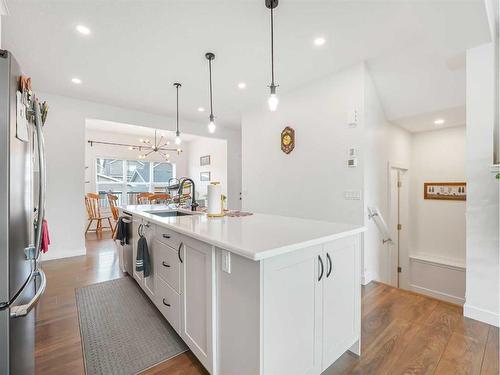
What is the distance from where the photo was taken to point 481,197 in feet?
6.95

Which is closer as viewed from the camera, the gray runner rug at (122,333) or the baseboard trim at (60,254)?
the gray runner rug at (122,333)

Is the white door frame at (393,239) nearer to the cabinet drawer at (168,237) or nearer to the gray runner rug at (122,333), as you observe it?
the cabinet drawer at (168,237)

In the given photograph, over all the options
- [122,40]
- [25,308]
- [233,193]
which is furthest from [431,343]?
[233,193]

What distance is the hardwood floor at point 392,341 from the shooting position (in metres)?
1.55

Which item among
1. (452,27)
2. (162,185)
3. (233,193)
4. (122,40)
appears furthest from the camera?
(162,185)

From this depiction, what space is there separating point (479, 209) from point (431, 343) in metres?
1.25

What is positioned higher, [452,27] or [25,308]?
[452,27]

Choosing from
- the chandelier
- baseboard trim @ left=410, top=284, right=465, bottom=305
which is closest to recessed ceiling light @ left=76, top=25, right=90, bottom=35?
the chandelier

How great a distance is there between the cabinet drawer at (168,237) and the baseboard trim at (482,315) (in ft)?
8.60

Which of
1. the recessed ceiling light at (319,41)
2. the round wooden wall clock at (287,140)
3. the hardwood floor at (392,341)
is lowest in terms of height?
the hardwood floor at (392,341)

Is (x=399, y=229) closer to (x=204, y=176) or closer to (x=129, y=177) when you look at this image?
(x=204, y=176)

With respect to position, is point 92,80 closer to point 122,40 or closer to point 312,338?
point 122,40

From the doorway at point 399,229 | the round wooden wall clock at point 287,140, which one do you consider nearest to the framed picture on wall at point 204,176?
the round wooden wall clock at point 287,140

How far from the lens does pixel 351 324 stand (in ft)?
5.24
